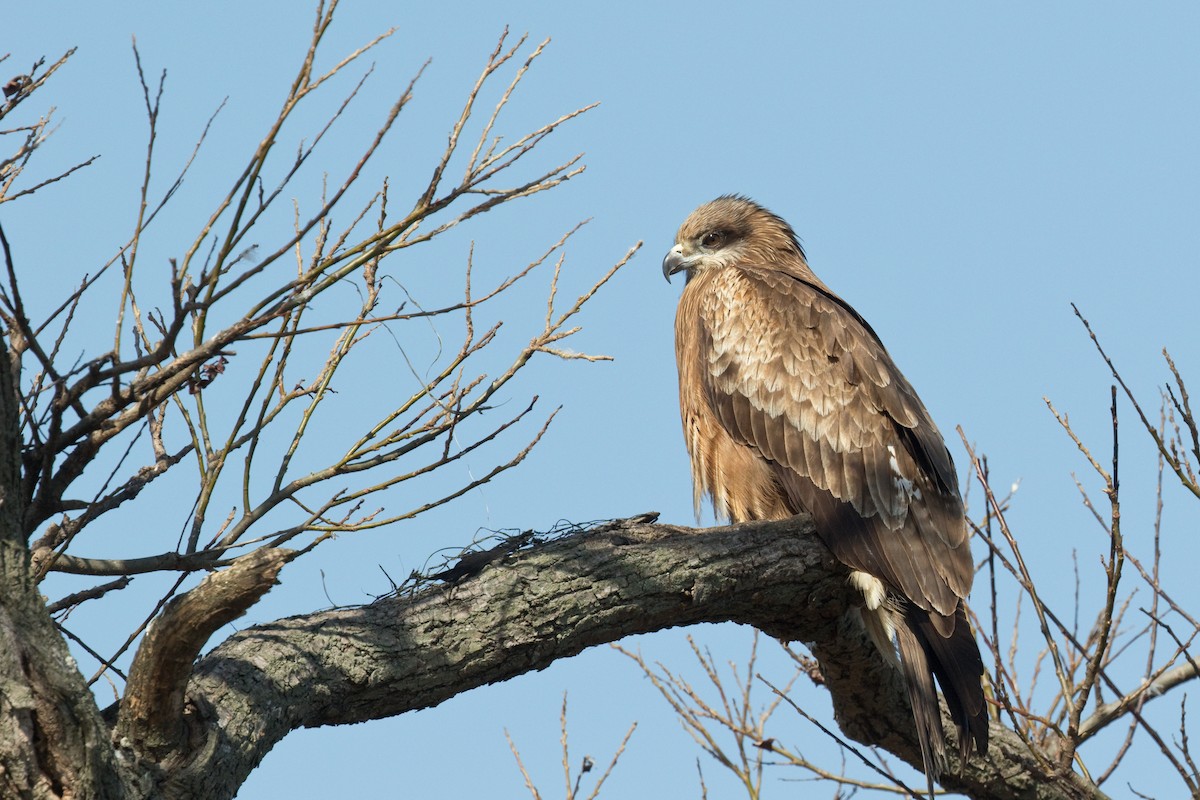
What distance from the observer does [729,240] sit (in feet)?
24.8

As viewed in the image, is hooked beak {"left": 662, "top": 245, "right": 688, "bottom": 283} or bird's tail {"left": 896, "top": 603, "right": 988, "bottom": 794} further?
hooked beak {"left": 662, "top": 245, "right": 688, "bottom": 283}

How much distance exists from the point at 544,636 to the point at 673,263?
3689 mm

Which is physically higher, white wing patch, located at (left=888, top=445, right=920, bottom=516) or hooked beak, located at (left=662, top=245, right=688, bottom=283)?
hooked beak, located at (left=662, top=245, right=688, bottom=283)

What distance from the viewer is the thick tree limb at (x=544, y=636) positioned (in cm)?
347

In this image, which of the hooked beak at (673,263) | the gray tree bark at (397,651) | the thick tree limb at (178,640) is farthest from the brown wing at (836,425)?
the thick tree limb at (178,640)

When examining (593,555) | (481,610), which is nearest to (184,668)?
(481,610)

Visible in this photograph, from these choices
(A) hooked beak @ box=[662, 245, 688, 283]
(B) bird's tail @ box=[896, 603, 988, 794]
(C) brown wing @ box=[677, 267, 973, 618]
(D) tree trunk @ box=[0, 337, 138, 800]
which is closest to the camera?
(D) tree trunk @ box=[0, 337, 138, 800]

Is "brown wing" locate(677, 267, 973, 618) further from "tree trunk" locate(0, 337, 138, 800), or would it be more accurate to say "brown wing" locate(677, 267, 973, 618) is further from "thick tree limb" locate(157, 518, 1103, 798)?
"tree trunk" locate(0, 337, 138, 800)

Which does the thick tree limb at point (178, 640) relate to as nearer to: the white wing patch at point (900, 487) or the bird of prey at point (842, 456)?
the bird of prey at point (842, 456)

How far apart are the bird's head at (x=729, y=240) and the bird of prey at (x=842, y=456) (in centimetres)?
56

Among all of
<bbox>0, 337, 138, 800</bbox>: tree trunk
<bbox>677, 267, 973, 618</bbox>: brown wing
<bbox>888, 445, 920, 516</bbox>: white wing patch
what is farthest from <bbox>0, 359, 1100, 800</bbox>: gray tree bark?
<bbox>888, 445, 920, 516</bbox>: white wing patch

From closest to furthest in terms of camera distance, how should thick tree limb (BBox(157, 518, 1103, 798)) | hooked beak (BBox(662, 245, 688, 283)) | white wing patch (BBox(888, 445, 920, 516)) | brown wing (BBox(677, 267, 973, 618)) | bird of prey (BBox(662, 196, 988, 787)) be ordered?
thick tree limb (BBox(157, 518, 1103, 798)), bird of prey (BBox(662, 196, 988, 787)), brown wing (BBox(677, 267, 973, 618)), white wing patch (BBox(888, 445, 920, 516)), hooked beak (BBox(662, 245, 688, 283))

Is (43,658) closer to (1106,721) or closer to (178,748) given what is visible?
(178,748)

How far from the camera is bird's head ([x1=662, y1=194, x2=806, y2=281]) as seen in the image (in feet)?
24.4
